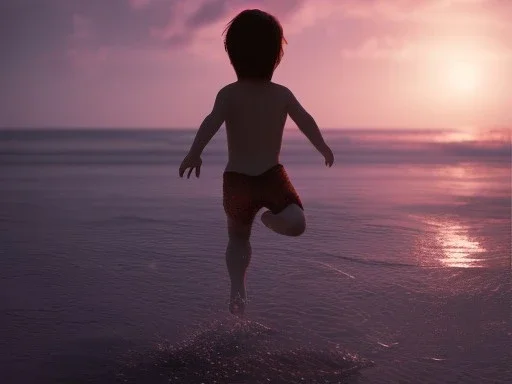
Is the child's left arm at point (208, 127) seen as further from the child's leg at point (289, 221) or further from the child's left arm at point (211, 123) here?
the child's leg at point (289, 221)

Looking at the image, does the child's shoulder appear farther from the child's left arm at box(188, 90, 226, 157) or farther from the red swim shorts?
the red swim shorts

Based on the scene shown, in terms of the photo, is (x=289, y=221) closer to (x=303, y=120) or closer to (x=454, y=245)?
(x=303, y=120)

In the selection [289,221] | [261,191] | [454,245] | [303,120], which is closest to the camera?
[289,221]

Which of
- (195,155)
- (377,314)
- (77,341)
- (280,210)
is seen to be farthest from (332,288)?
(77,341)

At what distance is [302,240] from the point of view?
5.24 metres

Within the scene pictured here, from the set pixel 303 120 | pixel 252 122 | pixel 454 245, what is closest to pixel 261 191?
pixel 252 122

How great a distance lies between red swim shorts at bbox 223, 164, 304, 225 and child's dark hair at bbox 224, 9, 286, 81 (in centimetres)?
55

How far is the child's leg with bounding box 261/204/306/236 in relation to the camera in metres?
2.99

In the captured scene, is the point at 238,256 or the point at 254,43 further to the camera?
the point at 238,256

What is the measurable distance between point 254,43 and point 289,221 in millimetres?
977

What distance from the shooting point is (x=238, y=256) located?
3291 millimetres

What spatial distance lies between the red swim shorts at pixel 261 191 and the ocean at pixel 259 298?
0.64 m

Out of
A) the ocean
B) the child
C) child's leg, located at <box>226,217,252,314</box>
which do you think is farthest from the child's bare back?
the ocean

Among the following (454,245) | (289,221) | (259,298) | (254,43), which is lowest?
(259,298)
